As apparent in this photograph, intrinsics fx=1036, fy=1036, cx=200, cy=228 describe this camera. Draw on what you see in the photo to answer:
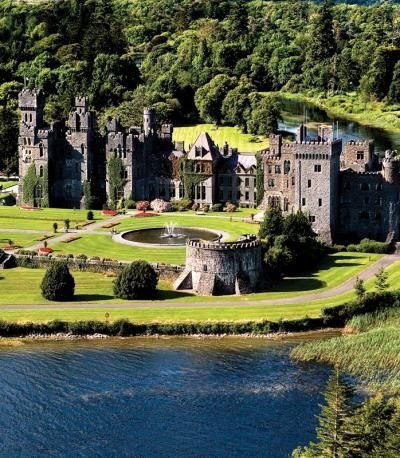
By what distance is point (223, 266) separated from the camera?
278 ft

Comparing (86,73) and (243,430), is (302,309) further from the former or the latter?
(86,73)

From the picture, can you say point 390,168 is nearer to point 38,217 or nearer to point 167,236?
point 167,236

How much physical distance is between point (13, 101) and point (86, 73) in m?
21.8

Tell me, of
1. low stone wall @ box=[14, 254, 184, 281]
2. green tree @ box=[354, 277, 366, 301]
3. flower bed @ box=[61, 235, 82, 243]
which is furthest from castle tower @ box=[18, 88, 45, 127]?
green tree @ box=[354, 277, 366, 301]

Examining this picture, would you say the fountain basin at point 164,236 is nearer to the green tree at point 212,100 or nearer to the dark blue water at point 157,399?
Result: the dark blue water at point 157,399

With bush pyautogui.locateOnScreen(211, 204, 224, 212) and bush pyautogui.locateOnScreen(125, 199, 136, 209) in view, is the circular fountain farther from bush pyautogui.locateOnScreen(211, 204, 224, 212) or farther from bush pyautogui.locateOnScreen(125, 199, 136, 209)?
bush pyautogui.locateOnScreen(125, 199, 136, 209)

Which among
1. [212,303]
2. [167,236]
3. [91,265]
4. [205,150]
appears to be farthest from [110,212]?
[212,303]

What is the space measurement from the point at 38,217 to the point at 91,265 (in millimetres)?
26516

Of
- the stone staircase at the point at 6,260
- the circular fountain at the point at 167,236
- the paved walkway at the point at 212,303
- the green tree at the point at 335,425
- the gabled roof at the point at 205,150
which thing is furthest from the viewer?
the gabled roof at the point at 205,150

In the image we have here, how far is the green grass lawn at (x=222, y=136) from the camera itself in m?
157

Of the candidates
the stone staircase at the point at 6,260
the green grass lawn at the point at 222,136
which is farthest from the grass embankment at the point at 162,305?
the green grass lawn at the point at 222,136

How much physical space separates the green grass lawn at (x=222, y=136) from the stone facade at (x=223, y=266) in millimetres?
68489

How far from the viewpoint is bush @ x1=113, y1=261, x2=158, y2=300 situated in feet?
272

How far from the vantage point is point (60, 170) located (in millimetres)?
124938
